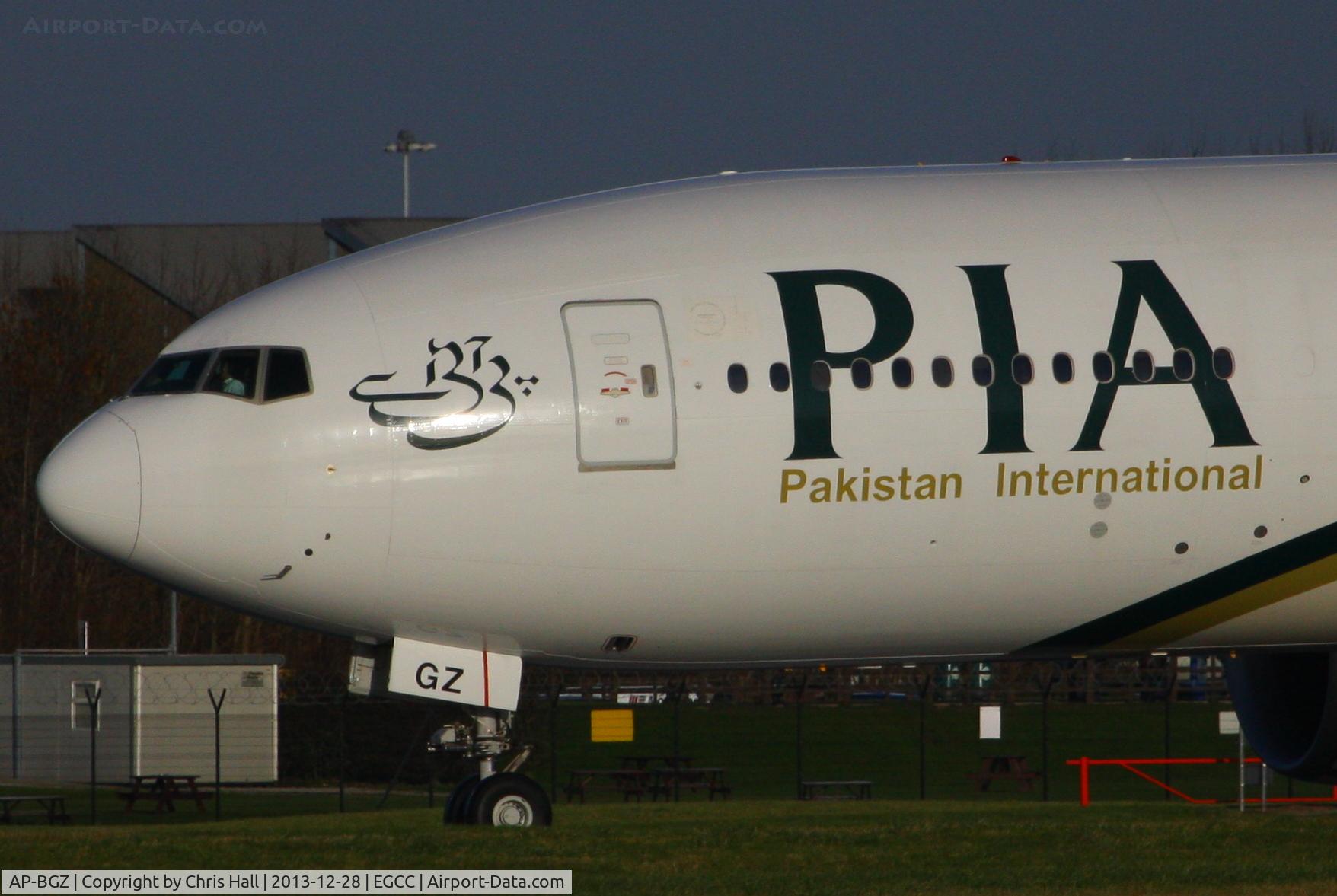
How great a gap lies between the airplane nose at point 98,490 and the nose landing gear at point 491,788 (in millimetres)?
2787

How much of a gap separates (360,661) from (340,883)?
265cm

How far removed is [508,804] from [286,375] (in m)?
3.61

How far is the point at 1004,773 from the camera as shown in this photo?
3922cm

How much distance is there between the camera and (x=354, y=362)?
43.5ft

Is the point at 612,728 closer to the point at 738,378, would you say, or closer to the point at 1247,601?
the point at 1247,601

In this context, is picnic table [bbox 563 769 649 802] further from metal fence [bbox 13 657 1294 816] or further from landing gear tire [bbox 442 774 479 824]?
landing gear tire [bbox 442 774 479 824]

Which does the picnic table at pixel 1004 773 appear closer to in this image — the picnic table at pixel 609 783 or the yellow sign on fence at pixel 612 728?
the picnic table at pixel 609 783

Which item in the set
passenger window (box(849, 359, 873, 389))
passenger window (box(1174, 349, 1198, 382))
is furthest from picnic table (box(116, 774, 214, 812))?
passenger window (box(1174, 349, 1198, 382))

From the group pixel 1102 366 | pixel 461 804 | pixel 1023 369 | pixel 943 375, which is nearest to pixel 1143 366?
pixel 1102 366

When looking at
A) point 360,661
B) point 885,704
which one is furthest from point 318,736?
point 360,661

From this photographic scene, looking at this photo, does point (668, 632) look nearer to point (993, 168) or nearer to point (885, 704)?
point (993, 168)

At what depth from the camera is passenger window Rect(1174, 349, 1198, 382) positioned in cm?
1373

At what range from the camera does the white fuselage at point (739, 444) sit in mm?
13086

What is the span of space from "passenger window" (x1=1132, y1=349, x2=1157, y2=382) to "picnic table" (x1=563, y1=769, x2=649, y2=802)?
2287cm
